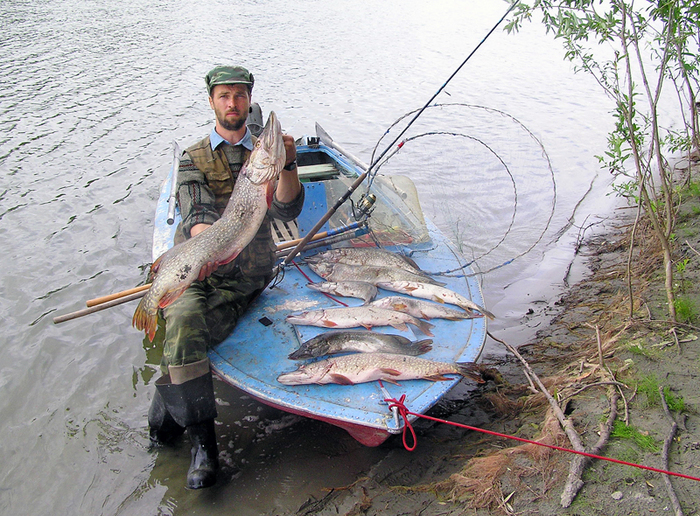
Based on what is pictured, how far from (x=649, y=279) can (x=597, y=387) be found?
219cm

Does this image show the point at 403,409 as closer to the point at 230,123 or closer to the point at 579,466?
the point at 579,466

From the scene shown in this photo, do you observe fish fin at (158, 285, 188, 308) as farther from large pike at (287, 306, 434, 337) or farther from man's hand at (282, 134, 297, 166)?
man's hand at (282, 134, 297, 166)

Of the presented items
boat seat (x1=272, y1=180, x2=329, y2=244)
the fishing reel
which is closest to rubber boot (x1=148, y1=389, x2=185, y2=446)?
boat seat (x1=272, y1=180, x2=329, y2=244)

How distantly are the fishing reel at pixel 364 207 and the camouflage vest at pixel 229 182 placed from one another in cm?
107

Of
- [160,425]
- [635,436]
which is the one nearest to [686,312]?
[635,436]

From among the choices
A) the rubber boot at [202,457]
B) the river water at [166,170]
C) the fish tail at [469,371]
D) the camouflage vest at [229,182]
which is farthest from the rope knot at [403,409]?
the camouflage vest at [229,182]

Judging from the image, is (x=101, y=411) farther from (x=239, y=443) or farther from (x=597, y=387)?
(x=597, y=387)

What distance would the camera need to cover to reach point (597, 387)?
3689 mm

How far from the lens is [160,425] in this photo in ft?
13.7

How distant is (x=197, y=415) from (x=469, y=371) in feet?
6.87

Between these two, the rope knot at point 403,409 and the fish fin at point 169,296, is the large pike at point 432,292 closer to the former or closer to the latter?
the rope knot at point 403,409

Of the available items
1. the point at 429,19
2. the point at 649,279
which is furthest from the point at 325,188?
the point at 429,19

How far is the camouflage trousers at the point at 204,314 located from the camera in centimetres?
358

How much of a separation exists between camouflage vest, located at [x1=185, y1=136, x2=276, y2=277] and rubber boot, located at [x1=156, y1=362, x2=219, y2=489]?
1.13m
